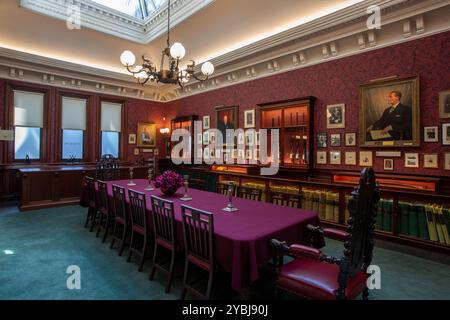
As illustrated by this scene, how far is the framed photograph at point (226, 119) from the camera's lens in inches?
253

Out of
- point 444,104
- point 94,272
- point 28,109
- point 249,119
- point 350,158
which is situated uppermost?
point 28,109

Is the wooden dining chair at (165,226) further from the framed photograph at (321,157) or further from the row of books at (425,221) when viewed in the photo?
the framed photograph at (321,157)

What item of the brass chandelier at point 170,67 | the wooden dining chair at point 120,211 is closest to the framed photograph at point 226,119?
the brass chandelier at point 170,67

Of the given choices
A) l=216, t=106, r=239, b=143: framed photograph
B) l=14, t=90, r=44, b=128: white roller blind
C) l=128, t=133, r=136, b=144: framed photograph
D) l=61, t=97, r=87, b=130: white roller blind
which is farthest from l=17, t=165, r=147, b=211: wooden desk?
l=216, t=106, r=239, b=143: framed photograph

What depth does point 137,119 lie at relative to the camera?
28.3 feet

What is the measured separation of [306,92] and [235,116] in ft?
6.41

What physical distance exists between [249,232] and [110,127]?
734 centimetres

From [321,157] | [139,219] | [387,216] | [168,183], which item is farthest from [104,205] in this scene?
[387,216]

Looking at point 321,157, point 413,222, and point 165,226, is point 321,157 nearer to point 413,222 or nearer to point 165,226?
point 413,222

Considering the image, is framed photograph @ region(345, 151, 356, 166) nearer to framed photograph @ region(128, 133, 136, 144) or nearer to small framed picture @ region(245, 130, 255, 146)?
small framed picture @ region(245, 130, 255, 146)

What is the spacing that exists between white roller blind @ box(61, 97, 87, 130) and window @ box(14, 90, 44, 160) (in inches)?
21.3

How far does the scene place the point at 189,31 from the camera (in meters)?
6.17

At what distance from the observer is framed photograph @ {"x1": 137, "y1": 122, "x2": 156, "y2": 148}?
8688 millimetres

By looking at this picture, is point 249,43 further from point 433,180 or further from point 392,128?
point 433,180
